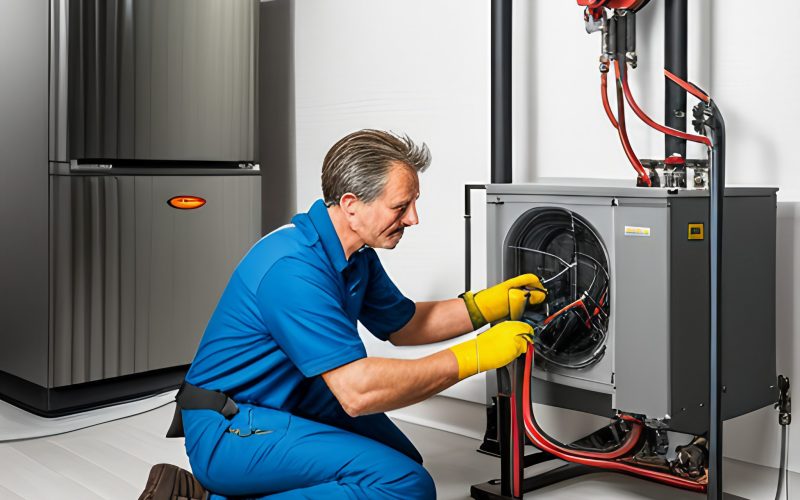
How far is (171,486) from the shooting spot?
228 centimetres

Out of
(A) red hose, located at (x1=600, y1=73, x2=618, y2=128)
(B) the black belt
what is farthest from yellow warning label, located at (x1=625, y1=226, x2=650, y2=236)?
(B) the black belt

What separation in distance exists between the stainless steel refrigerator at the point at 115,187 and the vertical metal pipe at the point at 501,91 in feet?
4.70

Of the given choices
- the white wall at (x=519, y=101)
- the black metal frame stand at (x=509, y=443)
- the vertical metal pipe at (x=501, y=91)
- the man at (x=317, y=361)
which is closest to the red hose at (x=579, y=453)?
the black metal frame stand at (x=509, y=443)

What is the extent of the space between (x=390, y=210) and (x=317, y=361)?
1.32 ft

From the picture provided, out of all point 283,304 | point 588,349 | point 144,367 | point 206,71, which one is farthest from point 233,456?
point 206,71

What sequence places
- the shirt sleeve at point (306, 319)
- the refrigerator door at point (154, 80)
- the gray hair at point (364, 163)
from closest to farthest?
the shirt sleeve at point (306, 319), the gray hair at point (364, 163), the refrigerator door at point (154, 80)

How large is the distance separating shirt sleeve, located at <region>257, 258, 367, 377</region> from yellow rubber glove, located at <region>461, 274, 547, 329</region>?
54 centimetres

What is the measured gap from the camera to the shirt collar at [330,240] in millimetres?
2266

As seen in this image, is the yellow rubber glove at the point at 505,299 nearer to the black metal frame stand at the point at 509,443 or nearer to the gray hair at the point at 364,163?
the black metal frame stand at the point at 509,443

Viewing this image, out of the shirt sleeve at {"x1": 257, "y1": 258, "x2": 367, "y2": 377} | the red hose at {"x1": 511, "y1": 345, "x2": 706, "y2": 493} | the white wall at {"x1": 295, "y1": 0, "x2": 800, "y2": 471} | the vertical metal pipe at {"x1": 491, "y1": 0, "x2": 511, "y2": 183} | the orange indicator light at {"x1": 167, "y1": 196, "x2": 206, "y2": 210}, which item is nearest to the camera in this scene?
the shirt sleeve at {"x1": 257, "y1": 258, "x2": 367, "y2": 377}

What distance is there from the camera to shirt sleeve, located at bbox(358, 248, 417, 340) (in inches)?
99.3

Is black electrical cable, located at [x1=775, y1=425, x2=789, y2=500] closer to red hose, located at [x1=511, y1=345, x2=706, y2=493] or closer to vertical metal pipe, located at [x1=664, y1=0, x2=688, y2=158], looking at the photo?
red hose, located at [x1=511, y1=345, x2=706, y2=493]

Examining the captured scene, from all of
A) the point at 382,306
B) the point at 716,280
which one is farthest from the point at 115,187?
the point at 716,280

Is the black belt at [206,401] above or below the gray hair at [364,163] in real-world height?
below
